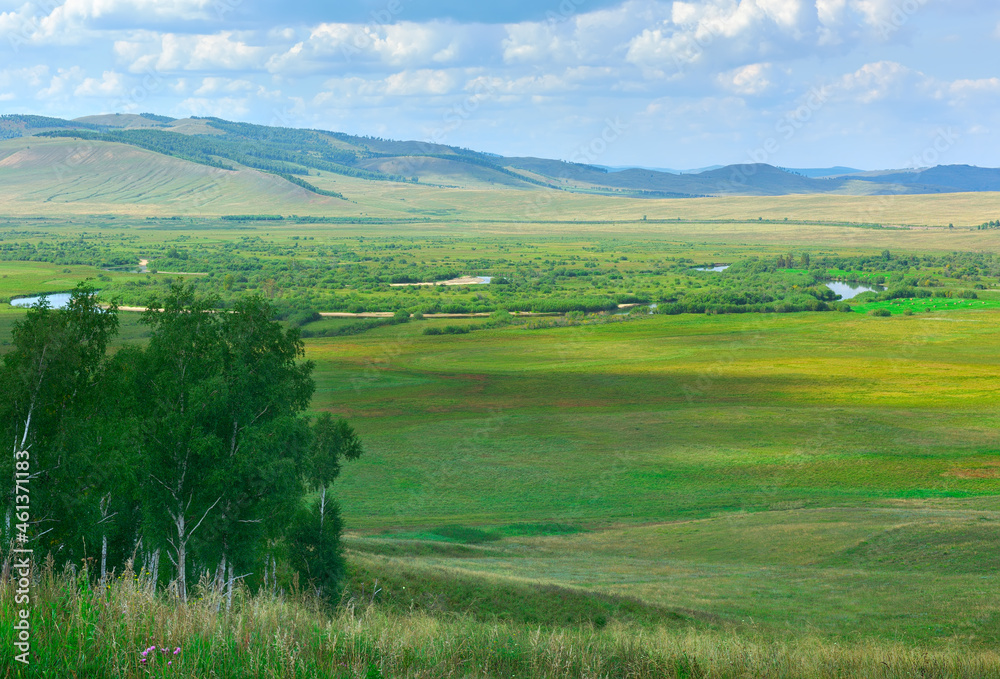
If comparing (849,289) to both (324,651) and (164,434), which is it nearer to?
(164,434)

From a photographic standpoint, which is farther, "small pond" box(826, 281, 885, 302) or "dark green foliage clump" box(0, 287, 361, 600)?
"small pond" box(826, 281, 885, 302)

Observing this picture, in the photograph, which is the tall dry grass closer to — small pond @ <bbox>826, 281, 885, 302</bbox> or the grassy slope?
the grassy slope

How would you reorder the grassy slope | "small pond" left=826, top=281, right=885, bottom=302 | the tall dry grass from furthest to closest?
1. "small pond" left=826, top=281, right=885, bottom=302
2. the grassy slope
3. the tall dry grass

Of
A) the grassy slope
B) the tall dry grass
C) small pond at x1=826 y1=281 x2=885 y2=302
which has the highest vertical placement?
the tall dry grass

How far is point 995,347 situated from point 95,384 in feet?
355

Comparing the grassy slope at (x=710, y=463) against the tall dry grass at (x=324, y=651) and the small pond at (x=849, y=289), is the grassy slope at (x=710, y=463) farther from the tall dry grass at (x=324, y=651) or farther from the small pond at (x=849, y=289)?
the small pond at (x=849, y=289)

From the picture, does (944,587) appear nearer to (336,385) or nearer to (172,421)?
(172,421)
